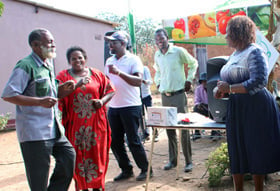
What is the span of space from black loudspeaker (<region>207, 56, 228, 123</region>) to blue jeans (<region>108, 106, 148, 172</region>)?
111cm

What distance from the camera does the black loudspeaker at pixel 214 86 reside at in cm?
344

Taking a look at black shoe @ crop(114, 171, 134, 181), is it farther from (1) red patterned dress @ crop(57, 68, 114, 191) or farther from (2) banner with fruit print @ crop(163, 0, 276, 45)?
(2) banner with fruit print @ crop(163, 0, 276, 45)

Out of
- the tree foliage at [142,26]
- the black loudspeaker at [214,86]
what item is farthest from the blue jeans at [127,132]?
the tree foliage at [142,26]

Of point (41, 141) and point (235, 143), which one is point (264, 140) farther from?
point (41, 141)

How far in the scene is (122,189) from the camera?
165 inches

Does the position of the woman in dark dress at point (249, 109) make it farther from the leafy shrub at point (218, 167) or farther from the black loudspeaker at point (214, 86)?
the leafy shrub at point (218, 167)

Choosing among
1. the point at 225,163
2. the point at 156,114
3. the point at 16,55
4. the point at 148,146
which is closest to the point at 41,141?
the point at 156,114

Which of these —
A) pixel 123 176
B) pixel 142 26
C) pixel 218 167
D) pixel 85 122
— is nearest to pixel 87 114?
pixel 85 122

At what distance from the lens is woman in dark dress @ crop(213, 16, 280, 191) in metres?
2.87

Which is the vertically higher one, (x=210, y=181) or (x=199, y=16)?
(x=199, y=16)

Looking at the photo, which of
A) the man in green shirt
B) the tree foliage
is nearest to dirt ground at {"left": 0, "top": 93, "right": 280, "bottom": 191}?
the man in green shirt

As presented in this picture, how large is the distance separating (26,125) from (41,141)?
7.2 inches

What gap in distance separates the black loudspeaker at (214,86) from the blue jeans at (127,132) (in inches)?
43.9

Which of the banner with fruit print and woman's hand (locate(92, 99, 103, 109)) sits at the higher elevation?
the banner with fruit print
